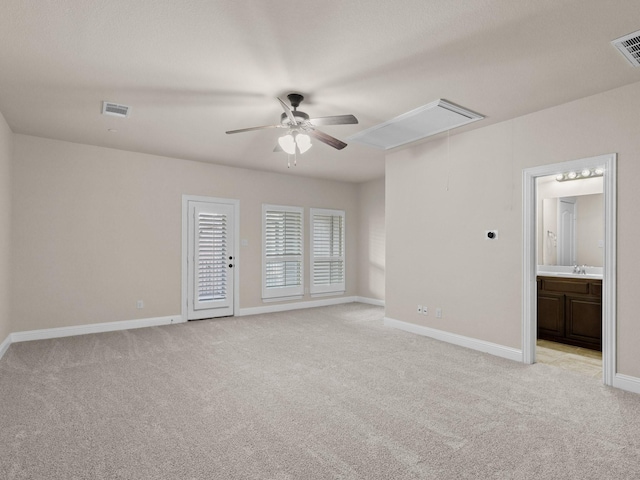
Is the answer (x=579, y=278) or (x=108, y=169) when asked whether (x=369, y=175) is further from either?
(x=108, y=169)

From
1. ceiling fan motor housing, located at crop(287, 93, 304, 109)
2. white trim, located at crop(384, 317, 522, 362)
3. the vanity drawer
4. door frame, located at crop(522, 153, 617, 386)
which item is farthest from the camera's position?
the vanity drawer

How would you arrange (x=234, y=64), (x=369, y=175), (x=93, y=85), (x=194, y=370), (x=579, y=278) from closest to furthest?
(x=234, y=64) < (x=93, y=85) < (x=194, y=370) < (x=579, y=278) < (x=369, y=175)

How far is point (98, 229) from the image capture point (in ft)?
16.9

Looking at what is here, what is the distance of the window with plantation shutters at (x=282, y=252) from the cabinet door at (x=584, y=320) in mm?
4322

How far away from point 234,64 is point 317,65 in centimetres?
64

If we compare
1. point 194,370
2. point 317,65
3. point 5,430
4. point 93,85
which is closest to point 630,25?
point 317,65

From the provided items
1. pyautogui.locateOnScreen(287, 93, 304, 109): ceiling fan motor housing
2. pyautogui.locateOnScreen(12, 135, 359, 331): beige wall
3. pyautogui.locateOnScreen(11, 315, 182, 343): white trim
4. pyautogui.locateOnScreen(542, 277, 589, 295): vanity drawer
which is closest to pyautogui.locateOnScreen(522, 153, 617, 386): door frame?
pyautogui.locateOnScreen(542, 277, 589, 295): vanity drawer

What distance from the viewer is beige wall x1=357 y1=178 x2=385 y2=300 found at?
7472 mm

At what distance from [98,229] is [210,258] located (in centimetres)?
166

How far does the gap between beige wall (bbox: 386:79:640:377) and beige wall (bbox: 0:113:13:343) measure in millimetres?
4809

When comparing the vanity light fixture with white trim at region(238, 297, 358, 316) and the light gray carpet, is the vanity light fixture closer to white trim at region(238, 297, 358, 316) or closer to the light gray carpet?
the light gray carpet

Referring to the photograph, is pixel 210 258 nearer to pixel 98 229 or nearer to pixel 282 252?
pixel 282 252

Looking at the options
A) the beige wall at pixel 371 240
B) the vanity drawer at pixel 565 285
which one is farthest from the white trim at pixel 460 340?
the beige wall at pixel 371 240

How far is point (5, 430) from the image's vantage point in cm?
242
